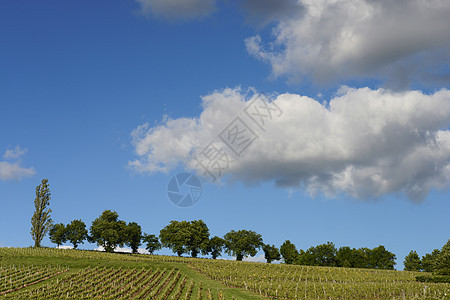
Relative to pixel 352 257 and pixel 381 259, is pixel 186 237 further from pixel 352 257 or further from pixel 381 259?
pixel 381 259

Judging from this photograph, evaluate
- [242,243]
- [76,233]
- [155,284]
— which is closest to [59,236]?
[76,233]

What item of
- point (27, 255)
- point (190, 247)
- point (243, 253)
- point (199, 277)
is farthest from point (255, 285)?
point (243, 253)

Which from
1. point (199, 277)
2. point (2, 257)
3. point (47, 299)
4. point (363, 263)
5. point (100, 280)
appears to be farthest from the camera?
point (363, 263)

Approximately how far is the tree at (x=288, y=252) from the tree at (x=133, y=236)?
162 feet

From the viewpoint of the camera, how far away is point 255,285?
52156 millimetres

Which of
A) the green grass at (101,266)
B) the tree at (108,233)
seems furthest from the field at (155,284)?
the tree at (108,233)

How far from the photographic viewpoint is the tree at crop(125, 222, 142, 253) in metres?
107

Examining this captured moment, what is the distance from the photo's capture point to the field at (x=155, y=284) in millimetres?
43406

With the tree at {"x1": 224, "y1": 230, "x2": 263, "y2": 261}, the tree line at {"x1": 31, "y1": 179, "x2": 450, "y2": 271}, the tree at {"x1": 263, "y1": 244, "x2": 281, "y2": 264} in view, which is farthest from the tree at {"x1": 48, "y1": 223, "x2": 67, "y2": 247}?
the tree at {"x1": 263, "y1": 244, "x2": 281, "y2": 264}

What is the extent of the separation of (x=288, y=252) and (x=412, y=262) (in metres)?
38.2

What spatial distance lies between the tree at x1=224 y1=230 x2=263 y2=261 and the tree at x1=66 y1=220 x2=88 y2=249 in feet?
145

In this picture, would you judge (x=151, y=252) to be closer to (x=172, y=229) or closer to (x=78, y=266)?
(x=172, y=229)

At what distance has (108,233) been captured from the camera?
104 meters

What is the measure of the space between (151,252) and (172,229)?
14.5 m
